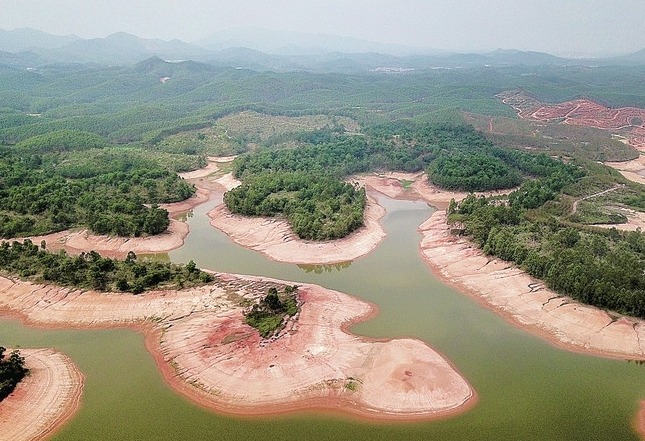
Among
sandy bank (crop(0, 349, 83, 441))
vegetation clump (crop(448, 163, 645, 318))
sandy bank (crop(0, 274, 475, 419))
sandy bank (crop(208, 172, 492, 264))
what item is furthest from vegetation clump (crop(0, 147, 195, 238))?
vegetation clump (crop(448, 163, 645, 318))

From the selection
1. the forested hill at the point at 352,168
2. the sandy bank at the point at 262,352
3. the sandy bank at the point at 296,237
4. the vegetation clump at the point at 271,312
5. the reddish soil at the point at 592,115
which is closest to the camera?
the sandy bank at the point at 262,352

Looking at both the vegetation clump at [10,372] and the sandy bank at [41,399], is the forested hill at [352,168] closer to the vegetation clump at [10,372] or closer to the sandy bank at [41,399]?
the sandy bank at [41,399]

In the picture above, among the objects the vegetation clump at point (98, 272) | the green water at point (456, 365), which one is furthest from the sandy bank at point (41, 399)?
the vegetation clump at point (98, 272)

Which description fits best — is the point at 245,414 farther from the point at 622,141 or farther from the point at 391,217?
the point at 622,141

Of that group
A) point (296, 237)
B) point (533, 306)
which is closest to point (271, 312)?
point (296, 237)

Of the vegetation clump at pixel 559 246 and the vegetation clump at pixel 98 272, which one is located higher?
the vegetation clump at pixel 559 246

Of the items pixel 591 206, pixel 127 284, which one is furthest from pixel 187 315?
pixel 591 206

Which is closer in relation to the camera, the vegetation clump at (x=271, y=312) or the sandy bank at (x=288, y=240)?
the vegetation clump at (x=271, y=312)
